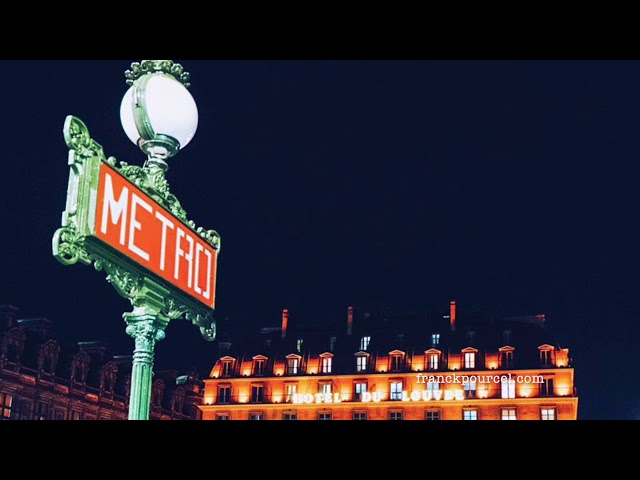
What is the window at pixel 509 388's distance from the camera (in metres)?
61.6

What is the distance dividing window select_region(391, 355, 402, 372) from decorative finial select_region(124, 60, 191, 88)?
60.2 m

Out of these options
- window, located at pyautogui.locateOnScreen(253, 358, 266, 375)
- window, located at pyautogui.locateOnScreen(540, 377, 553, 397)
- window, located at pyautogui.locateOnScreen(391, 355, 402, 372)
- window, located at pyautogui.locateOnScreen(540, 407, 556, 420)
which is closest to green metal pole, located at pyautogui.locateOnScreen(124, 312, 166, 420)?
window, located at pyautogui.locateOnScreen(540, 407, 556, 420)

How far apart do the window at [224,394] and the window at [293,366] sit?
4721 millimetres

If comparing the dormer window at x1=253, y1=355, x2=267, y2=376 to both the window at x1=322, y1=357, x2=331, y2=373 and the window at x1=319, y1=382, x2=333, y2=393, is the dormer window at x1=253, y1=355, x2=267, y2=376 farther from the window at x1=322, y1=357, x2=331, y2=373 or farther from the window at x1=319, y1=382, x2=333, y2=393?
the window at x1=319, y1=382, x2=333, y2=393

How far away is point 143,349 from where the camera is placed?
5543mm

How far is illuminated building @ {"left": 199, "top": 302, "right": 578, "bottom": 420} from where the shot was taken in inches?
2429

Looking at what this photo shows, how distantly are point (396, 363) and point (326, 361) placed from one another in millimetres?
5396

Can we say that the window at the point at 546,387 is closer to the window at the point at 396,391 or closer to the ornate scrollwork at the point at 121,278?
the window at the point at 396,391

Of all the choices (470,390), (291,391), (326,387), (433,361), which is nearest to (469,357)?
(433,361)

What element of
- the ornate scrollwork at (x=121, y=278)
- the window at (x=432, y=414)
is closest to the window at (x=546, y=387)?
the window at (x=432, y=414)

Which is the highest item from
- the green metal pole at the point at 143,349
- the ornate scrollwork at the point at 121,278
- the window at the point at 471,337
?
the window at the point at 471,337
